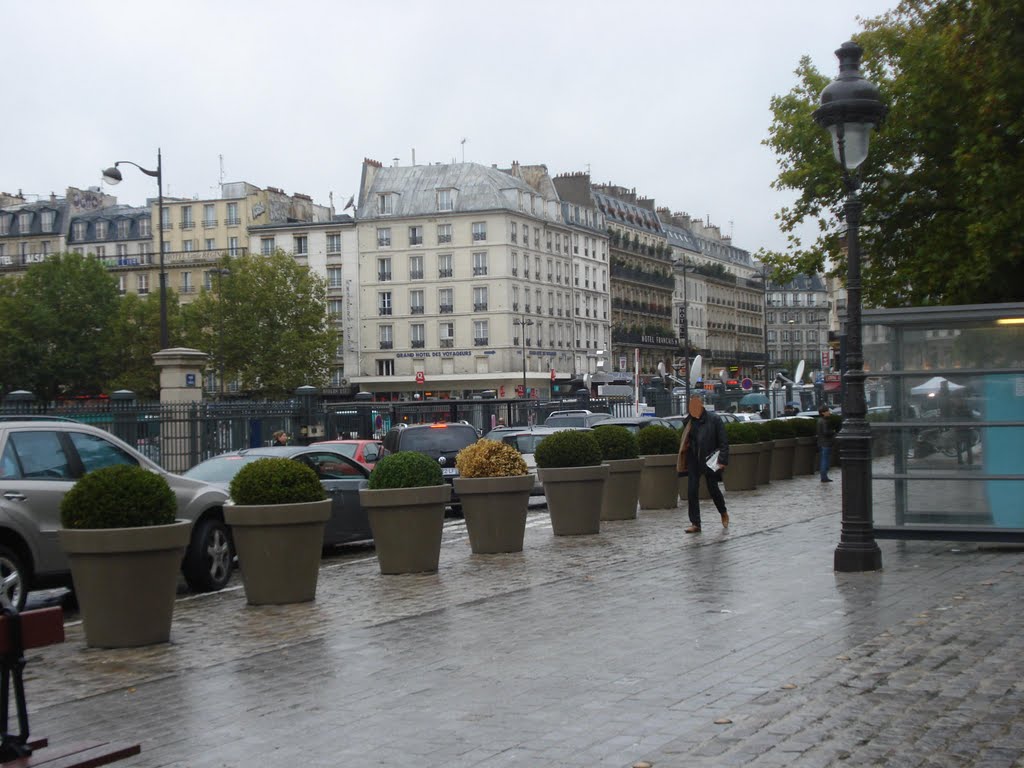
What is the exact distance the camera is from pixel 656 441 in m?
22.9

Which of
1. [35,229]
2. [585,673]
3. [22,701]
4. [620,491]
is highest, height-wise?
[35,229]

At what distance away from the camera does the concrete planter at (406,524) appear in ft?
46.9

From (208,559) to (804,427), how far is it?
72.0 ft

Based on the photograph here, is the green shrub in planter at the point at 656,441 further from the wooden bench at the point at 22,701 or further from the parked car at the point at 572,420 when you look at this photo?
the wooden bench at the point at 22,701

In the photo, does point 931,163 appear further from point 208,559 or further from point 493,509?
point 208,559

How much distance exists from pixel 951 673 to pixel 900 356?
692cm

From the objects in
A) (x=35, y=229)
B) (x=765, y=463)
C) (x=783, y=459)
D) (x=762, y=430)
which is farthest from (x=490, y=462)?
(x=35, y=229)

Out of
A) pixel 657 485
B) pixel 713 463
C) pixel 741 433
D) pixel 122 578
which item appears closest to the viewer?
pixel 122 578

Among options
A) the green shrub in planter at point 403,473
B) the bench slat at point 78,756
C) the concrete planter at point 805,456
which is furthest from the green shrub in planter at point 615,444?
the bench slat at point 78,756

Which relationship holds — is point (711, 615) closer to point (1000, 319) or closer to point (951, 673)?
point (951, 673)

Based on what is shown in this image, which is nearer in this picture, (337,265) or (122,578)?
(122,578)

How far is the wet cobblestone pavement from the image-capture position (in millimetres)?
6504

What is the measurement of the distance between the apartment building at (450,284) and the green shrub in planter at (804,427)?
62336 millimetres

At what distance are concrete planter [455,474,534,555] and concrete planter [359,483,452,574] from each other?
1.61 meters
